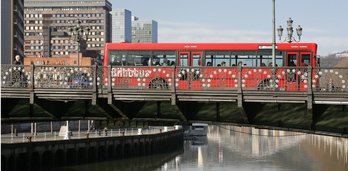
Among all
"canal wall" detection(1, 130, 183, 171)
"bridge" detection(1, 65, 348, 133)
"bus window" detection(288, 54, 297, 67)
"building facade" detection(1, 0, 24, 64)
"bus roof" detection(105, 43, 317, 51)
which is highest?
"building facade" detection(1, 0, 24, 64)

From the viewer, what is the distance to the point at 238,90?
30781 millimetres

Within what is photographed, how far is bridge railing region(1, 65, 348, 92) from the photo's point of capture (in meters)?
31.5

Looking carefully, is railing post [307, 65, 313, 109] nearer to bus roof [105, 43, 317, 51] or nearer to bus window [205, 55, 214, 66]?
bus roof [105, 43, 317, 51]

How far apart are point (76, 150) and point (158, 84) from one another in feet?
171

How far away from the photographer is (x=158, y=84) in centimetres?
3391

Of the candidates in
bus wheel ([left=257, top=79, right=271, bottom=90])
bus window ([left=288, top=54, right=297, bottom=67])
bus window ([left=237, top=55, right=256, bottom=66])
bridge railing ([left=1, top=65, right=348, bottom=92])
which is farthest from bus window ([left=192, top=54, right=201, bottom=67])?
bus wheel ([left=257, top=79, right=271, bottom=90])

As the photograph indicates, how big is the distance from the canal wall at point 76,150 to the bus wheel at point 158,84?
34.6 metres

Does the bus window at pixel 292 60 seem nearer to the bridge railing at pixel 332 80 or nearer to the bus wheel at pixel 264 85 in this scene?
the bus wheel at pixel 264 85

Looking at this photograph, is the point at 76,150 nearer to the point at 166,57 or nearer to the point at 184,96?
the point at 166,57

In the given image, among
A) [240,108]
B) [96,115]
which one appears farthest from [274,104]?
[96,115]

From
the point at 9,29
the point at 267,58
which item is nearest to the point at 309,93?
the point at 267,58

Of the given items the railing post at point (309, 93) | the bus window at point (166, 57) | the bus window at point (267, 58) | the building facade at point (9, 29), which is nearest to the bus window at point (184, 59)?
the bus window at point (166, 57)

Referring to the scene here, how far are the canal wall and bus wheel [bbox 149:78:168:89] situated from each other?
34.6 metres

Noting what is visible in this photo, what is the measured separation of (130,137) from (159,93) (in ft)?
233
